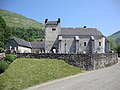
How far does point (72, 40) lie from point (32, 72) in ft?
99.1

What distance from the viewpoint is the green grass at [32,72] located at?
26.7 m

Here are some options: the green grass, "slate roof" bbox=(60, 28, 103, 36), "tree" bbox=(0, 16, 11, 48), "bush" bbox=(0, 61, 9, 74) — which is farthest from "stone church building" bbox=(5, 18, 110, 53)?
"bush" bbox=(0, 61, 9, 74)

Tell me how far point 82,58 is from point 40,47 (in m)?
35.4

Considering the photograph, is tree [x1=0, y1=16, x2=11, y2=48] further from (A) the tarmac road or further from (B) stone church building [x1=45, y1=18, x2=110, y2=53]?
(A) the tarmac road

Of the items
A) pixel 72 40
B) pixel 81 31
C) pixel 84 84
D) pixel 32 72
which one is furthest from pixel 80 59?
pixel 81 31

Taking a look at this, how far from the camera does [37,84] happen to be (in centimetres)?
2712

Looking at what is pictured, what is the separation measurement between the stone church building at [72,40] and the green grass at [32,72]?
73.7 feet

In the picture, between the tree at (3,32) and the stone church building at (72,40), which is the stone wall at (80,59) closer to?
the stone church building at (72,40)

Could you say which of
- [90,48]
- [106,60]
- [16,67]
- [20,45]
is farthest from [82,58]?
[20,45]

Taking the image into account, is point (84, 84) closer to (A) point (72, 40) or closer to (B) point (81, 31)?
(A) point (72, 40)

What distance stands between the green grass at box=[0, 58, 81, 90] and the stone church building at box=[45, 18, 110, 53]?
73.7 ft

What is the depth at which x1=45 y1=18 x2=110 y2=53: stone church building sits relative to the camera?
2329 inches

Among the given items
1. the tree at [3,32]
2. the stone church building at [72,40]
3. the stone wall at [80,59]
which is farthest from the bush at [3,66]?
the tree at [3,32]

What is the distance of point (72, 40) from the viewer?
195 ft
